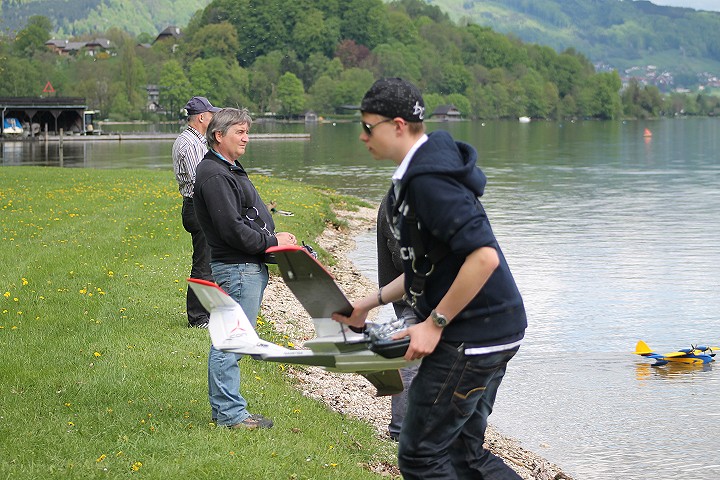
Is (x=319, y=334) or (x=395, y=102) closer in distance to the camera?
(x=395, y=102)

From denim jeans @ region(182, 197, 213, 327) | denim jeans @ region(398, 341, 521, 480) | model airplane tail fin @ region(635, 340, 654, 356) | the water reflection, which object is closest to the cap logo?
denim jeans @ region(398, 341, 521, 480)

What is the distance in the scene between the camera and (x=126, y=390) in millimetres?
9094

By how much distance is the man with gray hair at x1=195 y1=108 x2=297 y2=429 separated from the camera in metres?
7.92

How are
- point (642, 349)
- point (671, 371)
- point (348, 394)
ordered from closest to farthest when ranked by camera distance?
1. point (348, 394)
2. point (671, 371)
3. point (642, 349)

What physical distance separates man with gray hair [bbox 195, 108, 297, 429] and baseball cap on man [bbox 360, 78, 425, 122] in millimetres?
2690

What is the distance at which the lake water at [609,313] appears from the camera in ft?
37.3

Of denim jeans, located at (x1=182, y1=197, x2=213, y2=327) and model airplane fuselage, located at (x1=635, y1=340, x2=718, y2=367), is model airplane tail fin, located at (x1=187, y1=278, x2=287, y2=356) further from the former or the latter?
model airplane fuselage, located at (x1=635, y1=340, x2=718, y2=367)

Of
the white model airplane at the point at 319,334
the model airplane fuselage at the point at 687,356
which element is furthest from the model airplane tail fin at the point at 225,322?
the model airplane fuselage at the point at 687,356

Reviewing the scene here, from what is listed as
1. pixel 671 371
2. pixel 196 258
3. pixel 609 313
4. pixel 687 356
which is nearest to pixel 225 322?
pixel 196 258

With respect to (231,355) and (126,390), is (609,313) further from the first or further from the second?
(231,355)

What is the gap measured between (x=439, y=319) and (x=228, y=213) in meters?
3.02

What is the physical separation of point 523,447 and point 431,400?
5.87 m

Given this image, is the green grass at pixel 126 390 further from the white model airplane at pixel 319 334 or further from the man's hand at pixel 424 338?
the man's hand at pixel 424 338

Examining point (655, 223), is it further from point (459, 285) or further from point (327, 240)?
point (459, 285)
